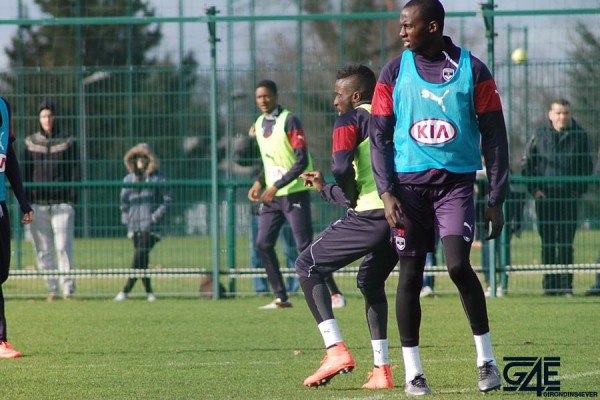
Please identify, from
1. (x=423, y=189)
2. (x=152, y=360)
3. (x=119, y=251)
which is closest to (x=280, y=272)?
(x=119, y=251)

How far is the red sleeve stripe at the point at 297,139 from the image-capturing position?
13.3m

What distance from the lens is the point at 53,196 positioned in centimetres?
1548

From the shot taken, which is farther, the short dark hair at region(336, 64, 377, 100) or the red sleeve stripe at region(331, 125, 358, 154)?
the short dark hair at region(336, 64, 377, 100)

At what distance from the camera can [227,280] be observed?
52.7 ft

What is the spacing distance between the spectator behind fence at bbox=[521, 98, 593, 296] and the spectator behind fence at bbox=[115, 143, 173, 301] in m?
4.51

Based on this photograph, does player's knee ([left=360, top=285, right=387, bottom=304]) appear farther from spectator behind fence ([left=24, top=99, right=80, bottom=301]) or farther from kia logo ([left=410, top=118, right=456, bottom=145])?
spectator behind fence ([left=24, top=99, right=80, bottom=301])

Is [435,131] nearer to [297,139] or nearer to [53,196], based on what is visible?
[297,139]

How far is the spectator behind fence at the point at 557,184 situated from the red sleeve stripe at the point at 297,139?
9.54 feet

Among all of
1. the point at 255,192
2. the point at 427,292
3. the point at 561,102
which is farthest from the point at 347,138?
the point at 427,292

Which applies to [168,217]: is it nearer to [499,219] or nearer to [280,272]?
[280,272]

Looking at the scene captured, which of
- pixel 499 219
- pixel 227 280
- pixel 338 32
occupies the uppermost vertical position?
pixel 338 32

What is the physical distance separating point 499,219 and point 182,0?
917 cm

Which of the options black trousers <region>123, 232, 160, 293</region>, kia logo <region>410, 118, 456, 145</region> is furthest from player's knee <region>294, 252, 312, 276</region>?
black trousers <region>123, 232, 160, 293</region>

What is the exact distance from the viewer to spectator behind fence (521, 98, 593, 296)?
14.4 meters
